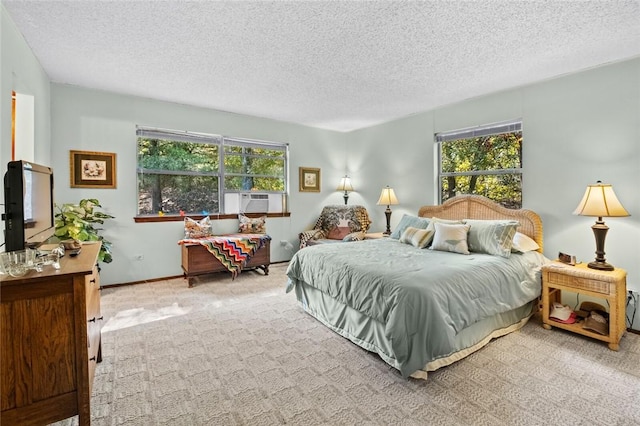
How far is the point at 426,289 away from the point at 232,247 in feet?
9.72

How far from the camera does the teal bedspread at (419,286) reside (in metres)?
2.02

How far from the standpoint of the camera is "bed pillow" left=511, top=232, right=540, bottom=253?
10.3 feet

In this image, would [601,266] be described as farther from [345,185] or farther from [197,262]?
[197,262]

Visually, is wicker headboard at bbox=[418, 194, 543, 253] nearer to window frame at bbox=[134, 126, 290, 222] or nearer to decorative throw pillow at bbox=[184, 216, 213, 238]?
window frame at bbox=[134, 126, 290, 222]

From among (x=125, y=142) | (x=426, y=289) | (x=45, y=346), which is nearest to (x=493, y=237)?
(x=426, y=289)

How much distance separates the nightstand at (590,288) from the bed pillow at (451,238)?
71 centimetres

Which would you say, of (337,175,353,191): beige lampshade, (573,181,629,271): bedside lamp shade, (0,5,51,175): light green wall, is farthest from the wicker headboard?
(0,5,51,175): light green wall

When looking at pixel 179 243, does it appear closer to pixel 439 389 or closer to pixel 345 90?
pixel 345 90

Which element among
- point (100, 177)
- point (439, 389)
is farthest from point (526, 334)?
point (100, 177)

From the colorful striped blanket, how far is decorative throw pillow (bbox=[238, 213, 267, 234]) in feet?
0.98

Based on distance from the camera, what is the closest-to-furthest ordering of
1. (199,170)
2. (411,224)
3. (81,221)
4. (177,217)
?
(81,221) < (411,224) < (177,217) < (199,170)

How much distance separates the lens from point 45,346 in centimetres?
146

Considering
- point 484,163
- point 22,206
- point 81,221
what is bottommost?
point 81,221

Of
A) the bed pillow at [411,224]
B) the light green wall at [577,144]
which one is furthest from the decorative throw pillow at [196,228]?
the light green wall at [577,144]
